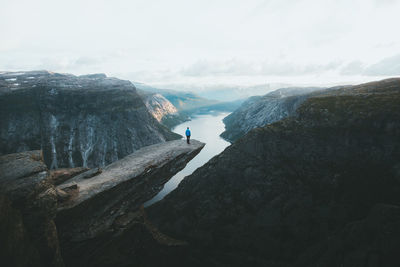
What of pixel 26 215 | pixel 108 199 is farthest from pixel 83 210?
pixel 26 215

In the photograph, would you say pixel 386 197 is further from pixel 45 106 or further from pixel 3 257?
pixel 45 106

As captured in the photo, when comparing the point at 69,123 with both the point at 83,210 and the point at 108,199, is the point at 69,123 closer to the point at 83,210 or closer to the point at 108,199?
the point at 108,199

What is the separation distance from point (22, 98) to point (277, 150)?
14528 centimetres

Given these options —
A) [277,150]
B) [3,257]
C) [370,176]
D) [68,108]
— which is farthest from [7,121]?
[370,176]

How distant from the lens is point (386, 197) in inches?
1231

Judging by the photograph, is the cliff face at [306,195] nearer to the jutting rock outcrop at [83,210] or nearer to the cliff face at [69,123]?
the jutting rock outcrop at [83,210]

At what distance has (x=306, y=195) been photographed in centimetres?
3962

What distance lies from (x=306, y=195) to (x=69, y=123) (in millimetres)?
130082

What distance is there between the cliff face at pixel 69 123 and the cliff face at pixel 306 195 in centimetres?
7597

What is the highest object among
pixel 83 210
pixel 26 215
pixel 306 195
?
pixel 26 215

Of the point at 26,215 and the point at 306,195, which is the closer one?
the point at 26,215

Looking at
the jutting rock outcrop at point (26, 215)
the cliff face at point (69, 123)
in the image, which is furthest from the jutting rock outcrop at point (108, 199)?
the cliff face at point (69, 123)

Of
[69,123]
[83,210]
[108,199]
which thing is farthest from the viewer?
[69,123]

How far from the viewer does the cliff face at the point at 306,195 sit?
28406mm
